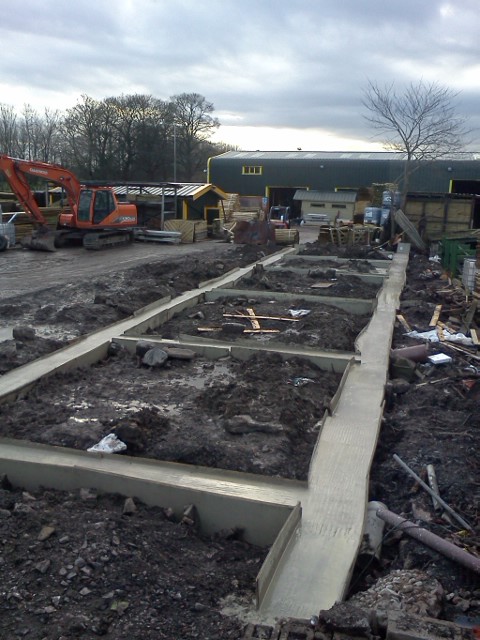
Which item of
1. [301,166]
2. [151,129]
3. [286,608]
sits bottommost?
[286,608]

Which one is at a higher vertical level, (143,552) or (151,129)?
(151,129)

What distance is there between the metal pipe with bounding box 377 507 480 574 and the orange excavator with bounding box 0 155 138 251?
19.6 meters

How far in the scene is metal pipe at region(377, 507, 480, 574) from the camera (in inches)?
159

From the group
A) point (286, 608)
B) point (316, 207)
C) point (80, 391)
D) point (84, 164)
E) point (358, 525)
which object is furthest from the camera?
point (84, 164)

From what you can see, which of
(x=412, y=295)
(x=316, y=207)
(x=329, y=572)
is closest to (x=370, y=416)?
(x=329, y=572)

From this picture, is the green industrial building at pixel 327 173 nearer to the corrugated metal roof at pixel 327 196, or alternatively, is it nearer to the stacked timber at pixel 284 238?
the corrugated metal roof at pixel 327 196

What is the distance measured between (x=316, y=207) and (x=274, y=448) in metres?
39.9

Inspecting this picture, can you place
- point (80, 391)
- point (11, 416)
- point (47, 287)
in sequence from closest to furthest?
point (11, 416)
point (80, 391)
point (47, 287)

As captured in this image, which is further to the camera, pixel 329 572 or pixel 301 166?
pixel 301 166

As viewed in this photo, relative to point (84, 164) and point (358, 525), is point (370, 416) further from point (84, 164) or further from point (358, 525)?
point (84, 164)

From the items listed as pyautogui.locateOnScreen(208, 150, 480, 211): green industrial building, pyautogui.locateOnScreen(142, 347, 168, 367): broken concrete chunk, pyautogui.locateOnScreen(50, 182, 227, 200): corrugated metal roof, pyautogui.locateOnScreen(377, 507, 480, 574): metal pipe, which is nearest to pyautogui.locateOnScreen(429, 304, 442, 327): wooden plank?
pyautogui.locateOnScreen(142, 347, 168, 367): broken concrete chunk

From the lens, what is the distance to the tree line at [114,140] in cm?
5322

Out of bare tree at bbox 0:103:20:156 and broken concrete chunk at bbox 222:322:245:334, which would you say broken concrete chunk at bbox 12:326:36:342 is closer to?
broken concrete chunk at bbox 222:322:245:334

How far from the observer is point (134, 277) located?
643 inches
